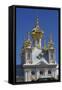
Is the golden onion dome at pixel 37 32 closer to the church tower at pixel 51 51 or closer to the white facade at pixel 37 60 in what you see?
the white facade at pixel 37 60

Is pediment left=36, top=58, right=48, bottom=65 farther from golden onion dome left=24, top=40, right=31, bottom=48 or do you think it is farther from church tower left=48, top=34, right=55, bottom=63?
golden onion dome left=24, top=40, right=31, bottom=48

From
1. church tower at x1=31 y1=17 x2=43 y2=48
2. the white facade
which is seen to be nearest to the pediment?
the white facade

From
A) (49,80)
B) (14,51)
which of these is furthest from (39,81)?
(14,51)

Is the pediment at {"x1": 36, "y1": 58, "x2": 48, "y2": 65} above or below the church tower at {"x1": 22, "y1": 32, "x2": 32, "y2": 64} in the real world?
below

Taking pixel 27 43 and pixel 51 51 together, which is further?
pixel 51 51

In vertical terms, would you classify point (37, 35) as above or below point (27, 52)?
above

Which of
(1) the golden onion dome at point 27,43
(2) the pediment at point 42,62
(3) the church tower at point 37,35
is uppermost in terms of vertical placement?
(3) the church tower at point 37,35

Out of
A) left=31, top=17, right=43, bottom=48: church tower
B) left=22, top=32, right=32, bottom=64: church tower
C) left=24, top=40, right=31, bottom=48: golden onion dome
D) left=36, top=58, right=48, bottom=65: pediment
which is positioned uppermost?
left=31, top=17, right=43, bottom=48: church tower

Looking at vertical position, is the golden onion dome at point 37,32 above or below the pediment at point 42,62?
above

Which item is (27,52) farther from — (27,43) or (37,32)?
(37,32)

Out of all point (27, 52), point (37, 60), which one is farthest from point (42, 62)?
point (27, 52)

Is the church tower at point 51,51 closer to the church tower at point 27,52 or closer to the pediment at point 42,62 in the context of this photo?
the pediment at point 42,62

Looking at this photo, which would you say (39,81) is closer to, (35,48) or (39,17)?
(35,48)

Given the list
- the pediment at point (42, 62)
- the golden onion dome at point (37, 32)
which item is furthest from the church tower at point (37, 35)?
the pediment at point (42, 62)
